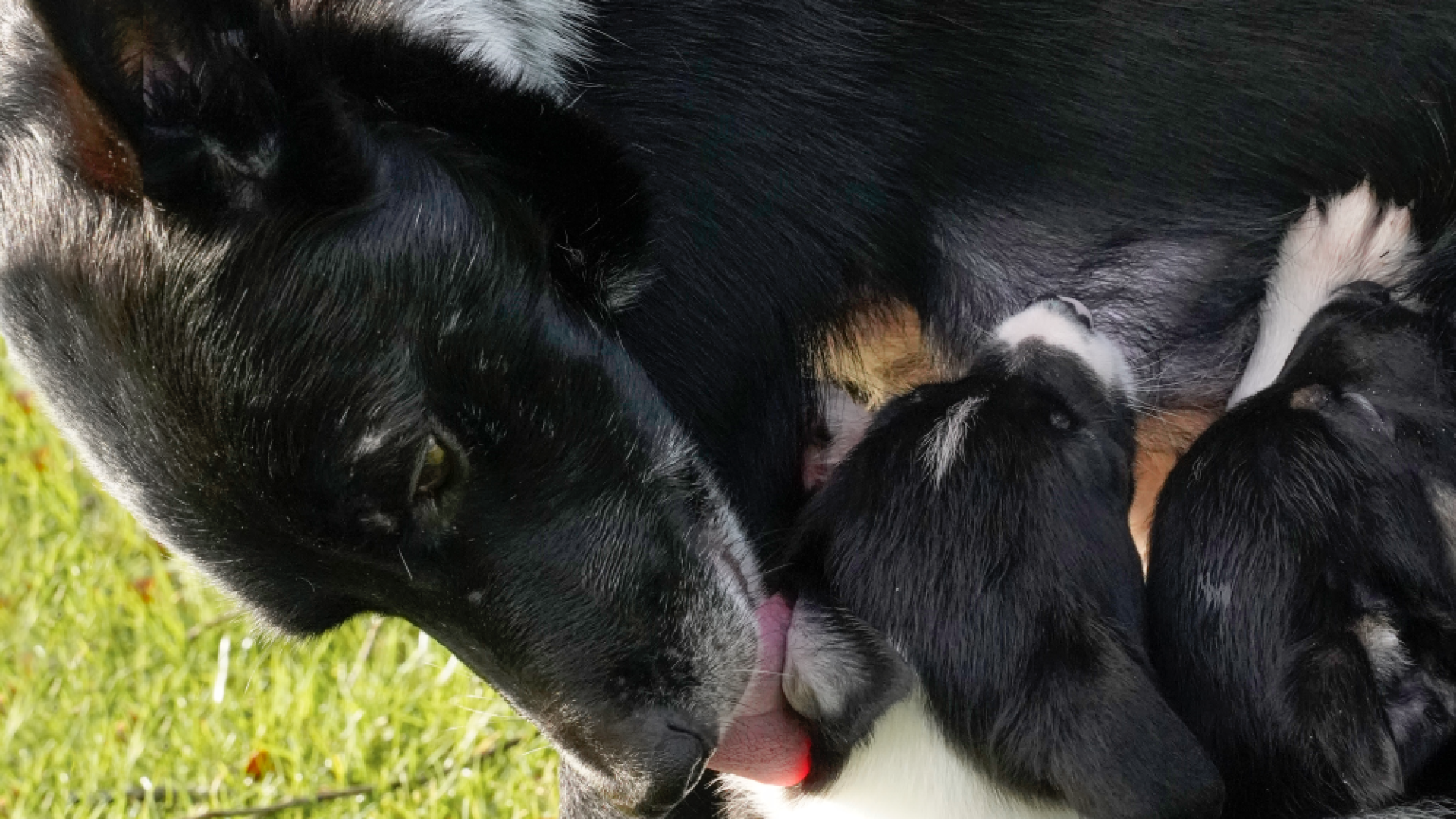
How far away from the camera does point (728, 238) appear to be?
7.95 feet

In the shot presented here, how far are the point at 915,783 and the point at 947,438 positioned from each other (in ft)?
1.58

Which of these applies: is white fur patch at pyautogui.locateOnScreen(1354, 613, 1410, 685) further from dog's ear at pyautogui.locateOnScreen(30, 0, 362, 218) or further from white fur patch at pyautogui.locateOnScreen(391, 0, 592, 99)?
dog's ear at pyautogui.locateOnScreen(30, 0, 362, 218)

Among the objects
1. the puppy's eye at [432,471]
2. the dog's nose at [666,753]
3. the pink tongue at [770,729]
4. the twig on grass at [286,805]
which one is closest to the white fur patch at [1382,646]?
the pink tongue at [770,729]

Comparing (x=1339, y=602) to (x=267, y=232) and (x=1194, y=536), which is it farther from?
(x=267, y=232)

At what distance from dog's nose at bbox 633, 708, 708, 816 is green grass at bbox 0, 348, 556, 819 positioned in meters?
0.85

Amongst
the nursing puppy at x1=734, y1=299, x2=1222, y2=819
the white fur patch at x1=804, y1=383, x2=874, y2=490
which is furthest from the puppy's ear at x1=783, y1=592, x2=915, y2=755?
the white fur patch at x1=804, y1=383, x2=874, y2=490

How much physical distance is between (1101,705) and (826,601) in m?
0.42

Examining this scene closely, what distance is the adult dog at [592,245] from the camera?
80.7 inches

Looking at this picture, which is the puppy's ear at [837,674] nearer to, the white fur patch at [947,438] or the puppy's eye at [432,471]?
the white fur patch at [947,438]

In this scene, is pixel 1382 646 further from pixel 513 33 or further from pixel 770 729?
pixel 513 33

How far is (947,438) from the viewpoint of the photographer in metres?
2.36

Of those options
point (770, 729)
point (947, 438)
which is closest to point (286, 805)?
point (770, 729)

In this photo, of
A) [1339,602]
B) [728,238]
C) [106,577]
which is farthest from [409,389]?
[106,577]

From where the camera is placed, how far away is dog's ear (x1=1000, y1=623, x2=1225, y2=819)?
2.14 m
